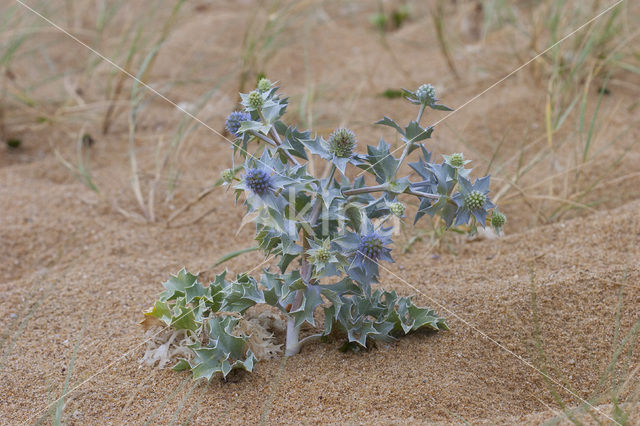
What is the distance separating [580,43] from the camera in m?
3.37

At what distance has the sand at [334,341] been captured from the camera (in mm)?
1622

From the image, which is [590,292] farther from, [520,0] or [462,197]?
[520,0]

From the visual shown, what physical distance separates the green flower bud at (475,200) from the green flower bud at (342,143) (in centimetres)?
29

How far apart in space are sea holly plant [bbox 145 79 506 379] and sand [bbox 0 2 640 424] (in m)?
0.07

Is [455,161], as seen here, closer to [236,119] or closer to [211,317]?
[236,119]

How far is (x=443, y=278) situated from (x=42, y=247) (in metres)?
1.49

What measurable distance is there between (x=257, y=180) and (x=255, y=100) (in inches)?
9.3

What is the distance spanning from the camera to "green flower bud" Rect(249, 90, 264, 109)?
63.5 inches

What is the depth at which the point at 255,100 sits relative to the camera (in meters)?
1.62

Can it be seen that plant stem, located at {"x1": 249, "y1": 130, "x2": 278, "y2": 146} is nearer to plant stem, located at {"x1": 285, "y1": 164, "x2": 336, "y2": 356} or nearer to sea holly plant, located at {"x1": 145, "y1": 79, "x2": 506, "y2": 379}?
sea holly plant, located at {"x1": 145, "y1": 79, "x2": 506, "y2": 379}

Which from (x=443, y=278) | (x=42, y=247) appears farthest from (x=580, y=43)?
(x=42, y=247)

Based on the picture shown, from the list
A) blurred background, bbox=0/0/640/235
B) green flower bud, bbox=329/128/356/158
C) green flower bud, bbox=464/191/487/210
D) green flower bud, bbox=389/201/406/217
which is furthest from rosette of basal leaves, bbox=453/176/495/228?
blurred background, bbox=0/0/640/235

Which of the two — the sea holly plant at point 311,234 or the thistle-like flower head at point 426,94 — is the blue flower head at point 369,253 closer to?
A: the sea holly plant at point 311,234

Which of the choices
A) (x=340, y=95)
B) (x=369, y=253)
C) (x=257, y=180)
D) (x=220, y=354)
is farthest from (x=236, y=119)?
(x=340, y=95)
